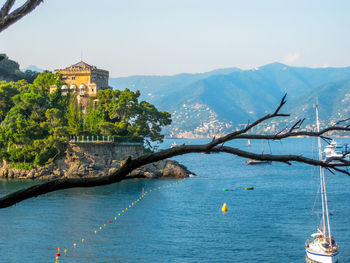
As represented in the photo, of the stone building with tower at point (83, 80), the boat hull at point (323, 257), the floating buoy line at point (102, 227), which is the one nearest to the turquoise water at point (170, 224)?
the floating buoy line at point (102, 227)

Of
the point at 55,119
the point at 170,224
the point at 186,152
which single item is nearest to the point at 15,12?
the point at 186,152

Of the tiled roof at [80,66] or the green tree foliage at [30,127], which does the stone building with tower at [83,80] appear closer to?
the tiled roof at [80,66]

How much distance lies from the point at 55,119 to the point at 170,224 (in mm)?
46050

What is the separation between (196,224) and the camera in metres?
55.1

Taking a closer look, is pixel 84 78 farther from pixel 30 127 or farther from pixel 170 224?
pixel 170 224

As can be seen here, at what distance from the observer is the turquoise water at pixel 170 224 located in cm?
4312

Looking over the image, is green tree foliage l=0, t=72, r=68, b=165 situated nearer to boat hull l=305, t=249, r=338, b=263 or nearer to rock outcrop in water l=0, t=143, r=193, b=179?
rock outcrop in water l=0, t=143, r=193, b=179

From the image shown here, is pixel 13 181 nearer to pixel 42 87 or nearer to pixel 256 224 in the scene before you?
pixel 42 87

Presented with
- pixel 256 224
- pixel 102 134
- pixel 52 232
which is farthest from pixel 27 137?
pixel 256 224

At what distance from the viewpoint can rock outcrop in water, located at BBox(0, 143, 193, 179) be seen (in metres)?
90.4

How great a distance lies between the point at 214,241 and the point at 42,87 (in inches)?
2567

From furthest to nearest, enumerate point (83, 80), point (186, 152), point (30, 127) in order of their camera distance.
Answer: point (83, 80)
point (30, 127)
point (186, 152)

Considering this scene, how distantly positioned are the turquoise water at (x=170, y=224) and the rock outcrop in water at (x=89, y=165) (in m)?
6.01

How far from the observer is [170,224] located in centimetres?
5538
